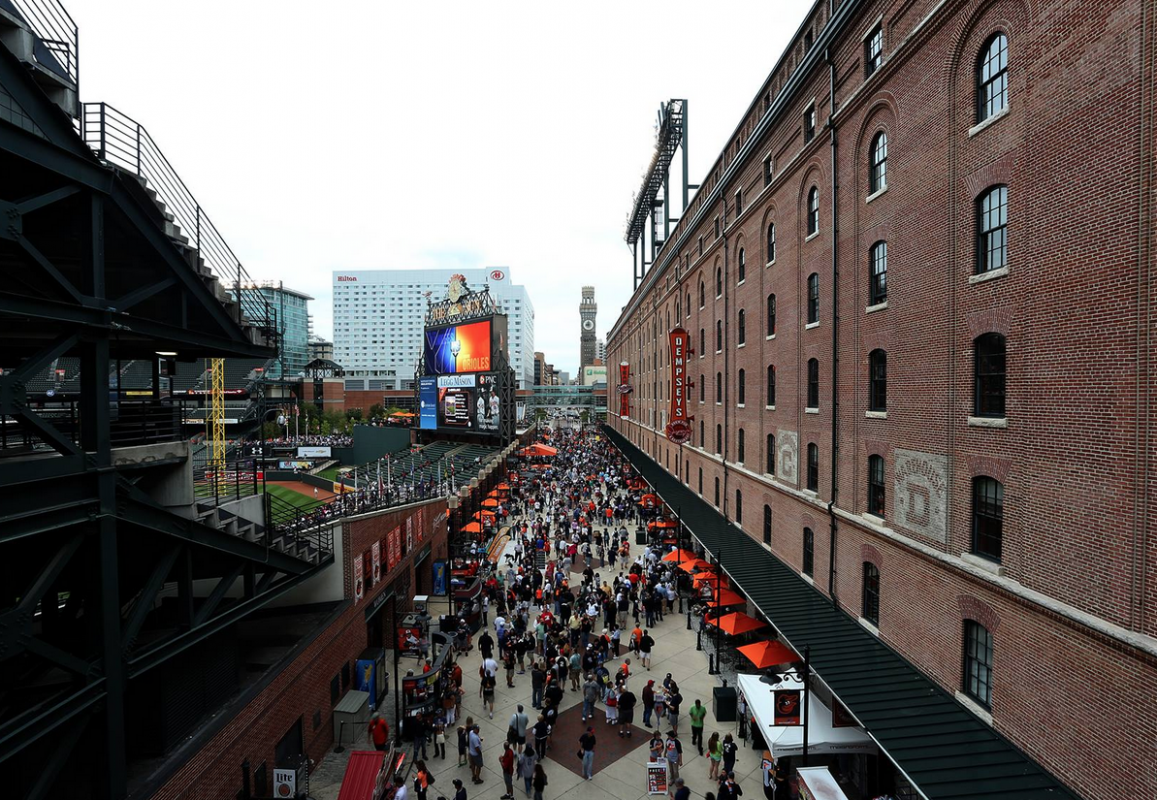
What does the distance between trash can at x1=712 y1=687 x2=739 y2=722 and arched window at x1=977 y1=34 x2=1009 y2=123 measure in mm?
14978

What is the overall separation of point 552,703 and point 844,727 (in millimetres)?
7292

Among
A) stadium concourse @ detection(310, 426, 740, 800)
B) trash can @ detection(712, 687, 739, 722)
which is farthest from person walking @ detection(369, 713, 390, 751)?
trash can @ detection(712, 687, 739, 722)

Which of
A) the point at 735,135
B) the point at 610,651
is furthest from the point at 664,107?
the point at 610,651

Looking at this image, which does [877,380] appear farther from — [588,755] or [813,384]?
[588,755]

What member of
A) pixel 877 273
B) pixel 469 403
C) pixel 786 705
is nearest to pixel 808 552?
pixel 786 705

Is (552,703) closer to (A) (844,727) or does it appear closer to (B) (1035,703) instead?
(A) (844,727)

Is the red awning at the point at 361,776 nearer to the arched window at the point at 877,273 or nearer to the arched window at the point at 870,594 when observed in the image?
the arched window at the point at 870,594

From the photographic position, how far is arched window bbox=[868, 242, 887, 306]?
593 inches

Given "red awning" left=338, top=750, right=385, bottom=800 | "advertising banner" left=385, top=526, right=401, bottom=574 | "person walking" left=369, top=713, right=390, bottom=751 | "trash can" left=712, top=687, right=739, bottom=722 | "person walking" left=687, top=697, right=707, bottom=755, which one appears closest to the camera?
"red awning" left=338, top=750, right=385, bottom=800

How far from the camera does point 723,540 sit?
25766mm

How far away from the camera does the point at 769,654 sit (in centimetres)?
1683

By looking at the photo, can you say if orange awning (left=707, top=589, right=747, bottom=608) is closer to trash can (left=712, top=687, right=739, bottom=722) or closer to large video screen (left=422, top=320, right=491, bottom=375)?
trash can (left=712, top=687, right=739, bottom=722)

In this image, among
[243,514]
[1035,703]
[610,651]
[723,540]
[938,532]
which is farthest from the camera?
[723,540]

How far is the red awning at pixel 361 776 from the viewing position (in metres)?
12.0
